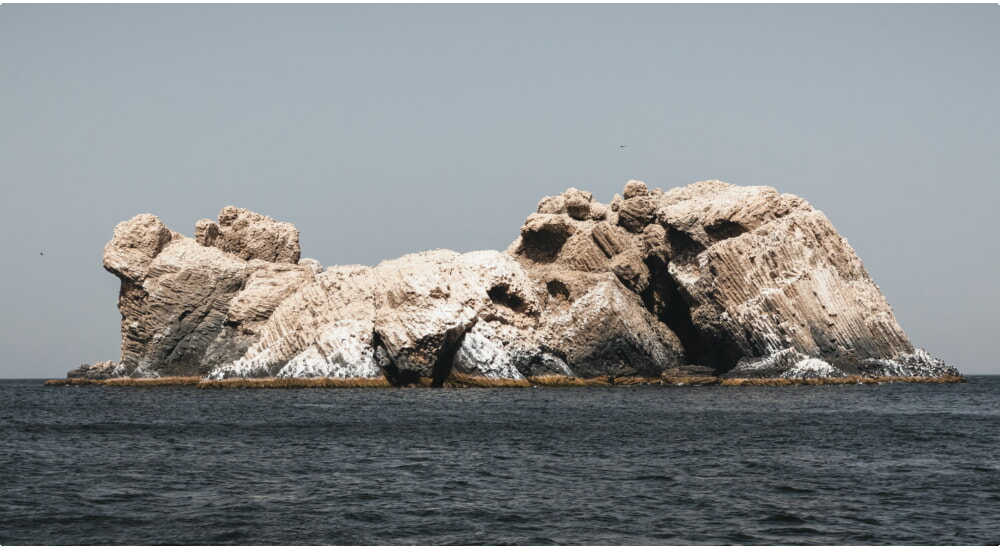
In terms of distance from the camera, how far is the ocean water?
890 inches

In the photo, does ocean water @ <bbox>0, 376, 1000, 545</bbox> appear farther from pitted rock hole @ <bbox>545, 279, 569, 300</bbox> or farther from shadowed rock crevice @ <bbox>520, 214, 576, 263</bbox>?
shadowed rock crevice @ <bbox>520, 214, 576, 263</bbox>

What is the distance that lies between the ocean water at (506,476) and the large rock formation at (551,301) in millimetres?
22198

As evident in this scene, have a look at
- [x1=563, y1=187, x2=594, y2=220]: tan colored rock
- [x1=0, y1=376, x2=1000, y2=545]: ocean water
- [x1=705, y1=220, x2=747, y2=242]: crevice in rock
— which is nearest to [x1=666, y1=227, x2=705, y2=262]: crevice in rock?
[x1=705, y1=220, x2=747, y2=242]: crevice in rock

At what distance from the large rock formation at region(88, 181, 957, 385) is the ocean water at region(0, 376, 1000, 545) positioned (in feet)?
72.8

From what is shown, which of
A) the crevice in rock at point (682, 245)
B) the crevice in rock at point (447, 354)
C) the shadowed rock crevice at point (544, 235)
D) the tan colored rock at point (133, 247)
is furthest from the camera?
the tan colored rock at point (133, 247)

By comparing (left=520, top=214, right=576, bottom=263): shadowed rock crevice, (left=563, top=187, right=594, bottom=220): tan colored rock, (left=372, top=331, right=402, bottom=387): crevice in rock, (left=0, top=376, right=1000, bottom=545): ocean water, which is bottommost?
(left=0, top=376, right=1000, bottom=545): ocean water

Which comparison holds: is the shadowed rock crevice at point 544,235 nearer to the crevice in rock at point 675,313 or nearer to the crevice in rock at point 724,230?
the crevice in rock at point 675,313

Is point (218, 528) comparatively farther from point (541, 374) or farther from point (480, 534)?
point (541, 374)

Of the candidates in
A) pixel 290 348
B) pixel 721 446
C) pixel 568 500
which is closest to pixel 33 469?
pixel 568 500

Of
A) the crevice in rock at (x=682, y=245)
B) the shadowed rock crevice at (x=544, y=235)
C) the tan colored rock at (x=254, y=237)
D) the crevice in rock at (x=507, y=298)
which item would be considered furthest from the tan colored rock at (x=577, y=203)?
the tan colored rock at (x=254, y=237)

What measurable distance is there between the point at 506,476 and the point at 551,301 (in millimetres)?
57707

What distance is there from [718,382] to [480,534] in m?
61.4

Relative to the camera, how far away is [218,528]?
22.7 metres

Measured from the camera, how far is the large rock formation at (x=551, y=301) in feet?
257
